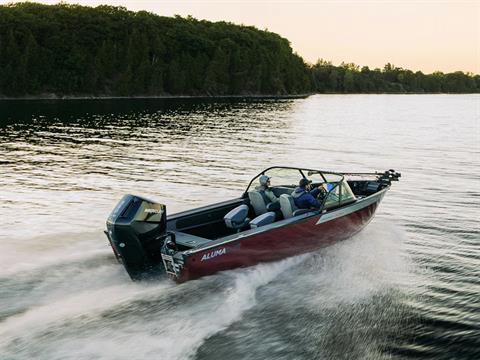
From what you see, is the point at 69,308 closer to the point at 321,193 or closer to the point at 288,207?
the point at 288,207

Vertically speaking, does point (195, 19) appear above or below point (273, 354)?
above

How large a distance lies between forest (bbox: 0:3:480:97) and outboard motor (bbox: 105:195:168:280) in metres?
99.5

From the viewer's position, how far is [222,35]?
161 m

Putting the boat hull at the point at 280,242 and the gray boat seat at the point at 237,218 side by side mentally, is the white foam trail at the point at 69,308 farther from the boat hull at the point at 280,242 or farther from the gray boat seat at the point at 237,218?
the gray boat seat at the point at 237,218

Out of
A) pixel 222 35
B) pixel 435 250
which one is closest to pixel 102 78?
pixel 222 35

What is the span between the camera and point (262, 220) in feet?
36.7

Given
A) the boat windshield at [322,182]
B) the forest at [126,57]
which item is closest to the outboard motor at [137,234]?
the boat windshield at [322,182]

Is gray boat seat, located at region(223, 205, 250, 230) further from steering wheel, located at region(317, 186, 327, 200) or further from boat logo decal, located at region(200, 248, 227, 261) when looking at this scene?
steering wheel, located at region(317, 186, 327, 200)

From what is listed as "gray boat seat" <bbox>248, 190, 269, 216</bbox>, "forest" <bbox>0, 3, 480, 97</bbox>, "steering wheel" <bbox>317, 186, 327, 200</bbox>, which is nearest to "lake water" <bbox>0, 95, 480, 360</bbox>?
"steering wheel" <bbox>317, 186, 327, 200</bbox>

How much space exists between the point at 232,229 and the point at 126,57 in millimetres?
116519

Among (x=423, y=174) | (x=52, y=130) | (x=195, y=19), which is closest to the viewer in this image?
(x=423, y=174)

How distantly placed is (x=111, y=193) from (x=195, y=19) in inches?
6584

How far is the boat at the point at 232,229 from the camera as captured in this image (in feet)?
31.8

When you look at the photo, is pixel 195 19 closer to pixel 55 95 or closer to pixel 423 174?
pixel 55 95
